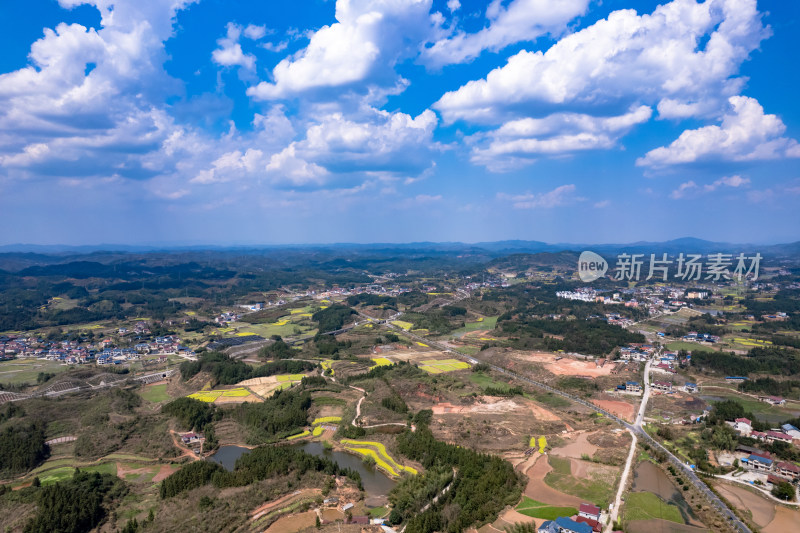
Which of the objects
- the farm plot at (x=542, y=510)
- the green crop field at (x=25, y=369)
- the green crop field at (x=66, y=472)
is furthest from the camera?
the green crop field at (x=25, y=369)

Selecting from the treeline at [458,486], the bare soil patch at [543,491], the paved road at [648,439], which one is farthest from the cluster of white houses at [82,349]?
the bare soil patch at [543,491]

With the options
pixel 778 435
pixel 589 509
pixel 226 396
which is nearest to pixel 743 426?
pixel 778 435

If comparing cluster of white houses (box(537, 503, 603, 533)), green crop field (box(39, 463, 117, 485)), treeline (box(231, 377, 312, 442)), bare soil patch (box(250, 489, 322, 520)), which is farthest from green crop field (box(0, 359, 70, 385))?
cluster of white houses (box(537, 503, 603, 533))

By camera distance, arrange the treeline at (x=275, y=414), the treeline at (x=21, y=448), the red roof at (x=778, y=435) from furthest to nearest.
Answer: the treeline at (x=275, y=414)
the red roof at (x=778, y=435)
the treeline at (x=21, y=448)

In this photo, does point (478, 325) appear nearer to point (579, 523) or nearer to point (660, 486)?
point (660, 486)

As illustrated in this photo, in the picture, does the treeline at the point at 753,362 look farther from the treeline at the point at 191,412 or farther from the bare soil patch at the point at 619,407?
the treeline at the point at 191,412

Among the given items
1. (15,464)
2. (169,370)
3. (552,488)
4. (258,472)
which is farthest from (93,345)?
(552,488)
